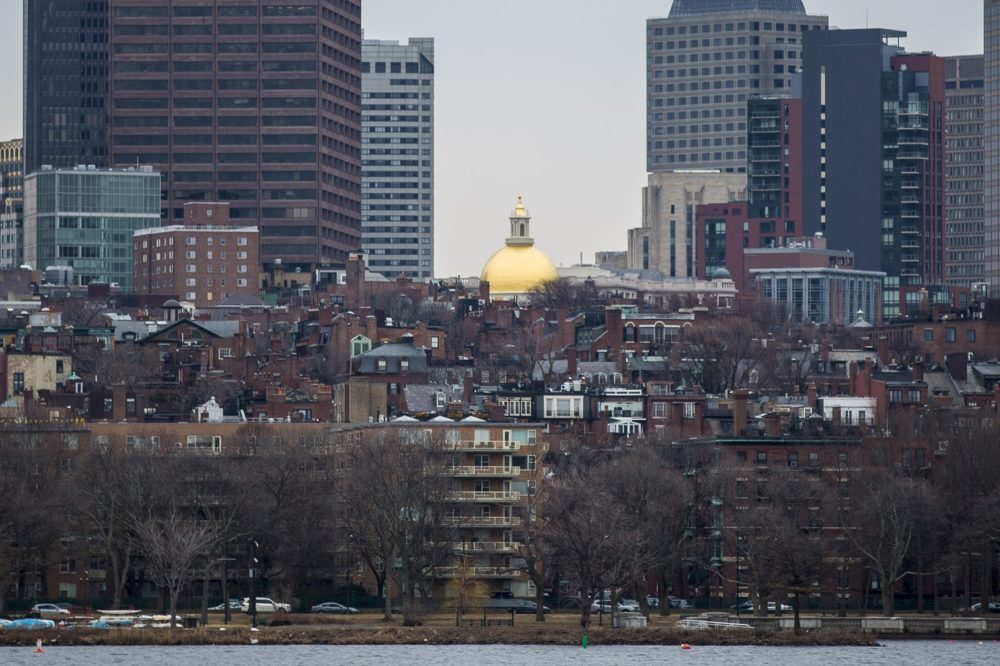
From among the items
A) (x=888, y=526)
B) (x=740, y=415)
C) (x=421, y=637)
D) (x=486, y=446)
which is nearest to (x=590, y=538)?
(x=421, y=637)

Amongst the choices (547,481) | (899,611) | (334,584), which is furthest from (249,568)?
(899,611)

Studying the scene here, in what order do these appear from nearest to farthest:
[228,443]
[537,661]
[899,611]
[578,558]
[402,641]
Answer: [537,661], [402,641], [578,558], [899,611], [228,443]

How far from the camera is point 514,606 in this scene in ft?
536

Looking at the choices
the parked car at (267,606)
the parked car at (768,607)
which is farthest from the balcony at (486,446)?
the parked car at (267,606)

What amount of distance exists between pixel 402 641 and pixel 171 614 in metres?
12.5

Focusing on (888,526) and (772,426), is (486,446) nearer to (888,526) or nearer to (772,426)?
(772,426)

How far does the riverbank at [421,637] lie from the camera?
14012 cm

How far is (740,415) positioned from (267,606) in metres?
38.7

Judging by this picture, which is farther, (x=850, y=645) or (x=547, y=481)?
(x=547, y=481)

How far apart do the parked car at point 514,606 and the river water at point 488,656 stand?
19132 mm

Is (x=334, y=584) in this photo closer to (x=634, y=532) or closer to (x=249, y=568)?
(x=249, y=568)

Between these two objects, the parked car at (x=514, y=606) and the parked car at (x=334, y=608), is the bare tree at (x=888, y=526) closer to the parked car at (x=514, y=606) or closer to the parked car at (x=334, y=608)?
the parked car at (x=514, y=606)

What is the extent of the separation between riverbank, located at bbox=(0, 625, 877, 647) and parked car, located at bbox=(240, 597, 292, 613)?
11633mm

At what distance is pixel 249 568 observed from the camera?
169 metres
